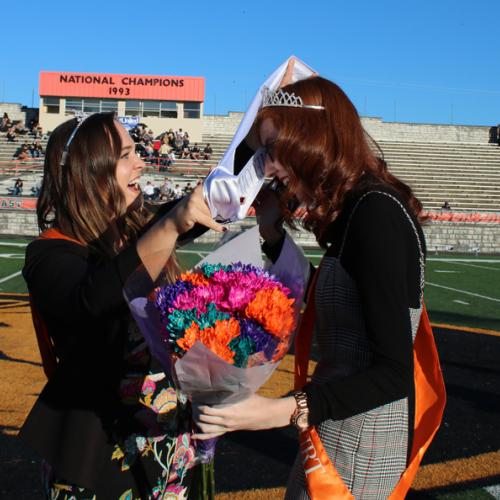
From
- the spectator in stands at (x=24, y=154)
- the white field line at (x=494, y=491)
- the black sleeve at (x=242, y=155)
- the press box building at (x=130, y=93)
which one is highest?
the press box building at (x=130, y=93)

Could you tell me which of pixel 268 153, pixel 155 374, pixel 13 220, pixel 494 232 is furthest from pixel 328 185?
pixel 494 232

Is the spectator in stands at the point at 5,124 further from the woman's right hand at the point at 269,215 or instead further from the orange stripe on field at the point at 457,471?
the woman's right hand at the point at 269,215

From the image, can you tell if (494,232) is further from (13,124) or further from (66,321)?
(13,124)

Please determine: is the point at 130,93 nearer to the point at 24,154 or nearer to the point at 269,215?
the point at 24,154

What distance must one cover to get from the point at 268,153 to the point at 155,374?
790 millimetres

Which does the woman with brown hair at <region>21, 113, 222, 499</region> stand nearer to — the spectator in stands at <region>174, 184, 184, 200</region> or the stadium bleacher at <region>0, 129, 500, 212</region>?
the spectator in stands at <region>174, 184, 184, 200</region>

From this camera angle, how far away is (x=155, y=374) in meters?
1.97

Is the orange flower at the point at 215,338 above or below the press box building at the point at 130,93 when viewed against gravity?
below

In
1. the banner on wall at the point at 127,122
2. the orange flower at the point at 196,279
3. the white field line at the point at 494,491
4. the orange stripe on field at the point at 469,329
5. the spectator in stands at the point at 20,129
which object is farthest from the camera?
the spectator in stands at the point at 20,129

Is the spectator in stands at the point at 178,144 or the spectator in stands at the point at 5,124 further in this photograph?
the spectator in stands at the point at 5,124

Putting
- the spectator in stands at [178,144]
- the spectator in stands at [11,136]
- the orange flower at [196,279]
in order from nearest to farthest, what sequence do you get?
the orange flower at [196,279] → the spectator in stands at [178,144] → the spectator in stands at [11,136]

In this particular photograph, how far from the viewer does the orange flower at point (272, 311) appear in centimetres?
147

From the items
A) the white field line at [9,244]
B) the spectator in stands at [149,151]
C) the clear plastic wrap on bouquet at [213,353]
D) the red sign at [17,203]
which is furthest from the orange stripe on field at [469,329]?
the spectator in stands at [149,151]

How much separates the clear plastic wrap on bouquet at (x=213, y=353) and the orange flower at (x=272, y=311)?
0.05 meters
